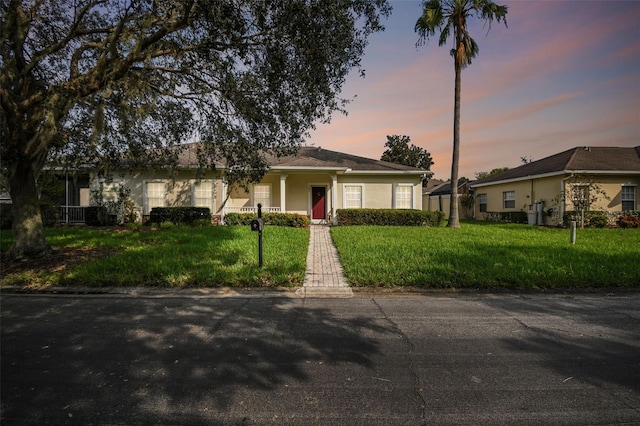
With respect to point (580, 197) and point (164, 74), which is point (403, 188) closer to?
point (580, 197)

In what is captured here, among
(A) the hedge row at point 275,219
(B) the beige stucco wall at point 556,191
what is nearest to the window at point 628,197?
(B) the beige stucco wall at point 556,191

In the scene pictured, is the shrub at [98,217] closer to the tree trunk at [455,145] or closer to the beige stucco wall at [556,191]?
the tree trunk at [455,145]

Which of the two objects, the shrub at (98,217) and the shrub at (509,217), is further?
the shrub at (509,217)

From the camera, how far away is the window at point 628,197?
17.9 m

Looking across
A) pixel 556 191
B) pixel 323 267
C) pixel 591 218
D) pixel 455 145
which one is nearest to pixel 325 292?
pixel 323 267

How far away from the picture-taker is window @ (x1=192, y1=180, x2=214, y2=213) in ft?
57.2

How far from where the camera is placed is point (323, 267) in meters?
7.94

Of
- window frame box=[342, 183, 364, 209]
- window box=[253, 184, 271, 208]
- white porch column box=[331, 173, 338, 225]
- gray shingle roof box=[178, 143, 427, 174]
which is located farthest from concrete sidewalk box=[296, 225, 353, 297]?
window frame box=[342, 183, 364, 209]

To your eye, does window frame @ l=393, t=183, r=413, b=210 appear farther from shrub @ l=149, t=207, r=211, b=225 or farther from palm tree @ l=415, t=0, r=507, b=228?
shrub @ l=149, t=207, r=211, b=225

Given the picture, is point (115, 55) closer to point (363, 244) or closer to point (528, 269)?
point (363, 244)

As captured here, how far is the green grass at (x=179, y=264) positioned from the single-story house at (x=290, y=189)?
6396 millimetres

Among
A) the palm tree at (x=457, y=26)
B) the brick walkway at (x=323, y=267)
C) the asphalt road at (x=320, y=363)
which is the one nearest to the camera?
the asphalt road at (x=320, y=363)

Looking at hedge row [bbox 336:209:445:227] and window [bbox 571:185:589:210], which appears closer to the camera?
window [bbox 571:185:589:210]

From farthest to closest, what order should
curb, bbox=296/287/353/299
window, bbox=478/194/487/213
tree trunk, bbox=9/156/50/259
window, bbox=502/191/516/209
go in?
1. window, bbox=478/194/487/213
2. window, bbox=502/191/516/209
3. tree trunk, bbox=9/156/50/259
4. curb, bbox=296/287/353/299
